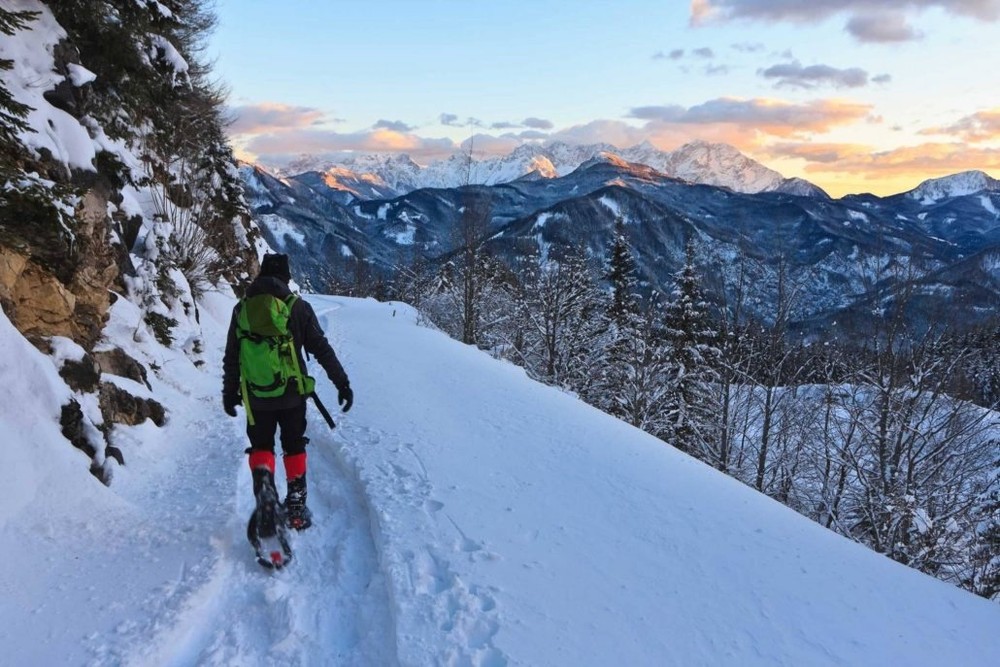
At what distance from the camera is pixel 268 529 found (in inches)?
154

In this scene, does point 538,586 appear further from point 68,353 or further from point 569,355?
point 569,355

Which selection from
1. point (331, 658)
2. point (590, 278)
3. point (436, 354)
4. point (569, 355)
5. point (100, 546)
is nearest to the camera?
point (331, 658)

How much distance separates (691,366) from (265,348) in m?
22.3

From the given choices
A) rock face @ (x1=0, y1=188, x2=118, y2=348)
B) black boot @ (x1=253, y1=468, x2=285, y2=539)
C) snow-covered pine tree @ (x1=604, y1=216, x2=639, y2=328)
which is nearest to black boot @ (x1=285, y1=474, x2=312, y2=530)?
black boot @ (x1=253, y1=468, x2=285, y2=539)

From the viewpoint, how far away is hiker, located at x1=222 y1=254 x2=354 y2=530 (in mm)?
3947

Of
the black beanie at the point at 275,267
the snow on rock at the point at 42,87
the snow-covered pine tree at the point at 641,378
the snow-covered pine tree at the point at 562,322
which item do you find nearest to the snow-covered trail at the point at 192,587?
the black beanie at the point at 275,267

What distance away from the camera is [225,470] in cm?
552

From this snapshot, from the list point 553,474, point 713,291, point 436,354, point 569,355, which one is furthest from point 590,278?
point 553,474

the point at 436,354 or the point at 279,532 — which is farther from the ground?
the point at 279,532

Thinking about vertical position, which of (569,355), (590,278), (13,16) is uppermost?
(13,16)

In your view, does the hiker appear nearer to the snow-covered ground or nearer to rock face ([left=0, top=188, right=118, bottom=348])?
the snow-covered ground

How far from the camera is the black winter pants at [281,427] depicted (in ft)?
13.3

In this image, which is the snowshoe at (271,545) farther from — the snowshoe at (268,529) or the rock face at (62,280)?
the rock face at (62,280)

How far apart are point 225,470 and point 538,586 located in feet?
11.0
